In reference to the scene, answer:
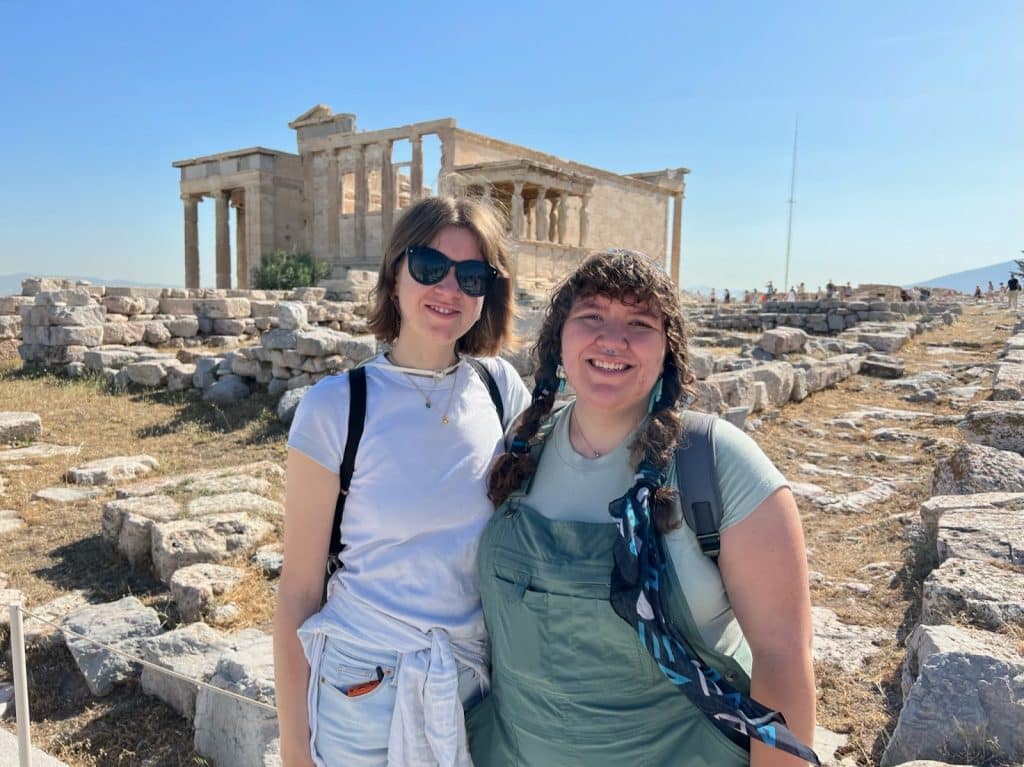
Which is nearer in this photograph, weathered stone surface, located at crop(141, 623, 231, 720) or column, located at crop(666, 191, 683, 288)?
weathered stone surface, located at crop(141, 623, 231, 720)

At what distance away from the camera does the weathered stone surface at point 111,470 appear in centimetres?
731

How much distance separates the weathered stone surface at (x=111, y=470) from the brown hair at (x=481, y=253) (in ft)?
19.4

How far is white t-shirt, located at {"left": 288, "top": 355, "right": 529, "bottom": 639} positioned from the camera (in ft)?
6.45

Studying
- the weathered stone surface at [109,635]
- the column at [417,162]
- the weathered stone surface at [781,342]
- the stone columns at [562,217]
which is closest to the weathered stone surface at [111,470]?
the weathered stone surface at [109,635]

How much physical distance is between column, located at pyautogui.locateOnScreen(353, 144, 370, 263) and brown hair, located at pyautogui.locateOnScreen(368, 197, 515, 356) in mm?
30458

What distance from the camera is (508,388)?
7.88 ft

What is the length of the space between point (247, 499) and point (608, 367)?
4.97m

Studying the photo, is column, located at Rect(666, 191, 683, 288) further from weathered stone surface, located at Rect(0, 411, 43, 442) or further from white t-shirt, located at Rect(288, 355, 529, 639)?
white t-shirt, located at Rect(288, 355, 529, 639)

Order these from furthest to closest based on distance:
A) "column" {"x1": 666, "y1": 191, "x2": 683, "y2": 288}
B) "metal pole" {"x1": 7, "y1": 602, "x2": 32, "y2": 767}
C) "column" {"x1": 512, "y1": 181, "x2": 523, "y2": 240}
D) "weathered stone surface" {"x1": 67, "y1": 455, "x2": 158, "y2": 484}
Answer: "column" {"x1": 666, "y1": 191, "x2": 683, "y2": 288}
"column" {"x1": 512, "y1": 181, "x2": 523, "y2": 240}
"weathered stone surface" {"x1": 67, "y1": 455, "x2": 158, "y2": 484}
"metal pole" {"x1": 7, "y1": 602, "x2": 32, "y2": 767}

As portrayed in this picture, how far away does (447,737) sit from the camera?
72.9 inches

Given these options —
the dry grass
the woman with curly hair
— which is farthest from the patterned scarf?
the dry grass

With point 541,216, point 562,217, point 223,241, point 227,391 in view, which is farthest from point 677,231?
point 227,391

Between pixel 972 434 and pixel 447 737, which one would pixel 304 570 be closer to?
pixel 447 737

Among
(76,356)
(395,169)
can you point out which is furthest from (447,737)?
(395,169)
